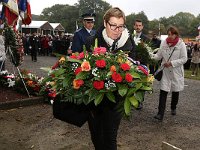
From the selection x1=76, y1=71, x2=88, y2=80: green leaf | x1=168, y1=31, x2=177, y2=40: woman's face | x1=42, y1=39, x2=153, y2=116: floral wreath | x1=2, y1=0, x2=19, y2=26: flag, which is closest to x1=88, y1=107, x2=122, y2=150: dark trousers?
x1=42, y1=39, x2=153, y2=116: floral wreath

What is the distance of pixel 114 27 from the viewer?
3439mm

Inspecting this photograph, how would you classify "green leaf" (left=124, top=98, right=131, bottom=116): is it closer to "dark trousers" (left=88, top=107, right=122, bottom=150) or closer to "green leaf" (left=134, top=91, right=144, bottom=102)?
"green leaf" (left=134, top=91, right=144, bottom=102)

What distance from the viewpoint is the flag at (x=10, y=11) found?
8.50 metres

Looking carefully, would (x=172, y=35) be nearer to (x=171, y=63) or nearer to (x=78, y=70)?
(x=171, y=63)

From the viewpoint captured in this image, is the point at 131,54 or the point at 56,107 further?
the point at 131,54

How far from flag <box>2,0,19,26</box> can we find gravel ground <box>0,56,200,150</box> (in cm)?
260

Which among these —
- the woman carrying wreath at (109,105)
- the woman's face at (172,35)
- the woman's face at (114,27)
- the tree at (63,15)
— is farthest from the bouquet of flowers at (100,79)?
the tree at (63,15)

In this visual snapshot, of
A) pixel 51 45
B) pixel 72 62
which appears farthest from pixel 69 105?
pixel 51 45

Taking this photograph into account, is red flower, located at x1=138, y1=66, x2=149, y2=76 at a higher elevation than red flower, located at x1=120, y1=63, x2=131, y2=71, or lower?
lower

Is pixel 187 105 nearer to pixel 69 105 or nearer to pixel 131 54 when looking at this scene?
pixel 131 54

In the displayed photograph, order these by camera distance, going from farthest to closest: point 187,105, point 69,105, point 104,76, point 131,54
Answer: point 187,105 → point 131,54 → point 69,105 → point 104,76

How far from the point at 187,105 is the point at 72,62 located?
20.1 feet

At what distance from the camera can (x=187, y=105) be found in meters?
8.64

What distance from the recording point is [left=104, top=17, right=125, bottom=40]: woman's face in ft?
11.1
